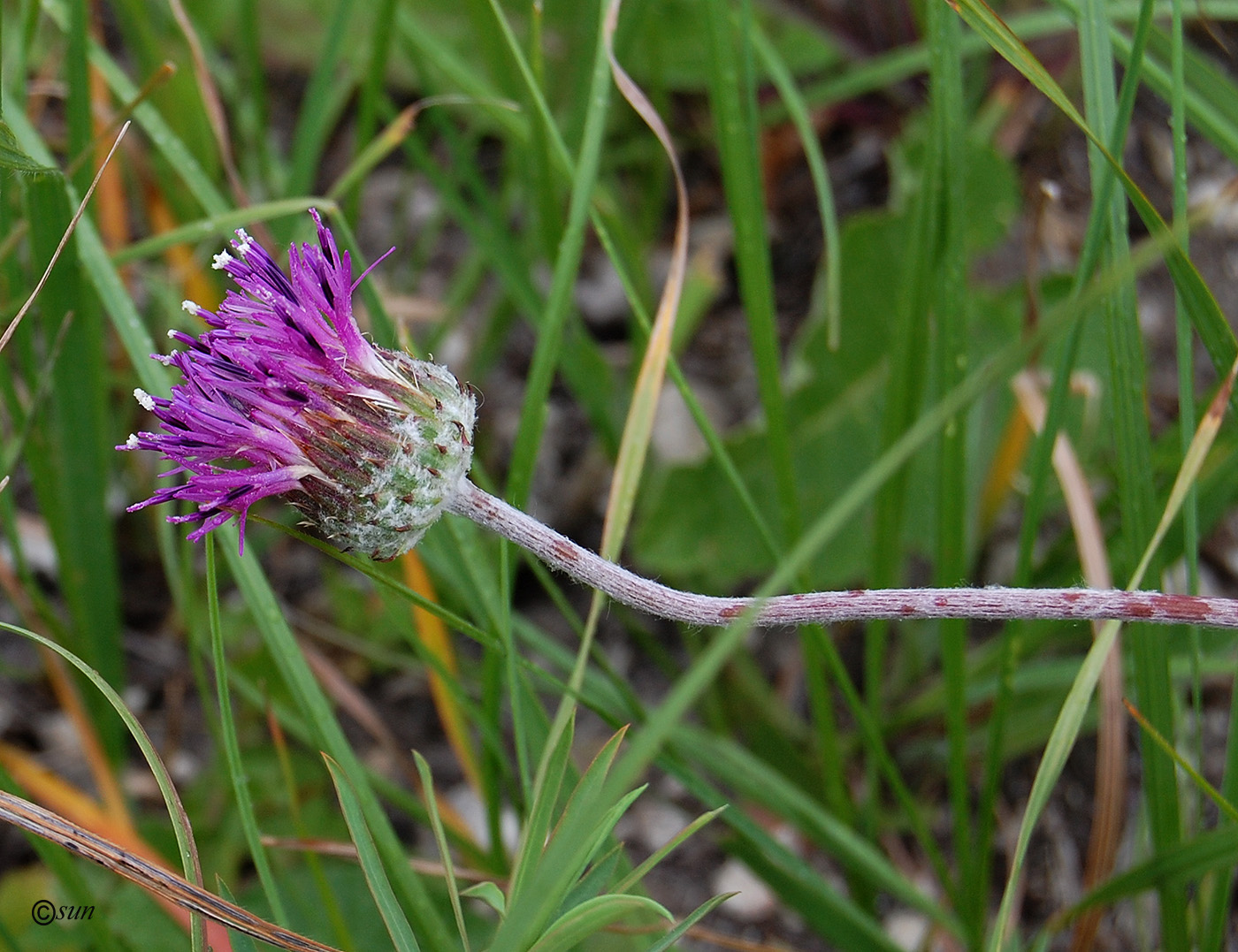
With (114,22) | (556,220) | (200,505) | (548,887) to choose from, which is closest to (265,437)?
(200,505)

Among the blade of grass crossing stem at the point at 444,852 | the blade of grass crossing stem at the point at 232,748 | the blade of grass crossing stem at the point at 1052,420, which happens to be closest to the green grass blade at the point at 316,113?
the blade of grass crossing stem at the point at 232,748

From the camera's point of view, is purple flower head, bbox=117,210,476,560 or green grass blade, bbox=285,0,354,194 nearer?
purple flower head, bbox=117,210,476,560

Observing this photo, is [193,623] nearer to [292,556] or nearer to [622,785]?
[292,556]

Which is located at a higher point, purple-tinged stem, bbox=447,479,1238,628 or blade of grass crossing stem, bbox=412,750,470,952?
purple-tinged stem, bbox=447,479,1238,628

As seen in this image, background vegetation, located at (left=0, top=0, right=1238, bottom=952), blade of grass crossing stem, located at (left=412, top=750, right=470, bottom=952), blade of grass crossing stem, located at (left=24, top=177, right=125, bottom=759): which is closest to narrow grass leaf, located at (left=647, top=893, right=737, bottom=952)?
background vegetation, located at (left=0, top=0, right=1238, bottom=952)

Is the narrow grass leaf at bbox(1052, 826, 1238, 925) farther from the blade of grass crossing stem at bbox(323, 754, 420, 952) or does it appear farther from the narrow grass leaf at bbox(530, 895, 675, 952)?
the blade of grass crossing stem at bbox(323, 754, 420, 952)

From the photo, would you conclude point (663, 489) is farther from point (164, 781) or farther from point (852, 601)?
point (164, 781)

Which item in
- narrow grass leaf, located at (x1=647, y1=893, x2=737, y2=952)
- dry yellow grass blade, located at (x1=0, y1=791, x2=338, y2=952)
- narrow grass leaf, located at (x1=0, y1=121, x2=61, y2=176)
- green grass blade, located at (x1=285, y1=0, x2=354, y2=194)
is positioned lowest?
dry yellow grass blade, located at (x1=0, y1=791, x2=338, y2=952)
